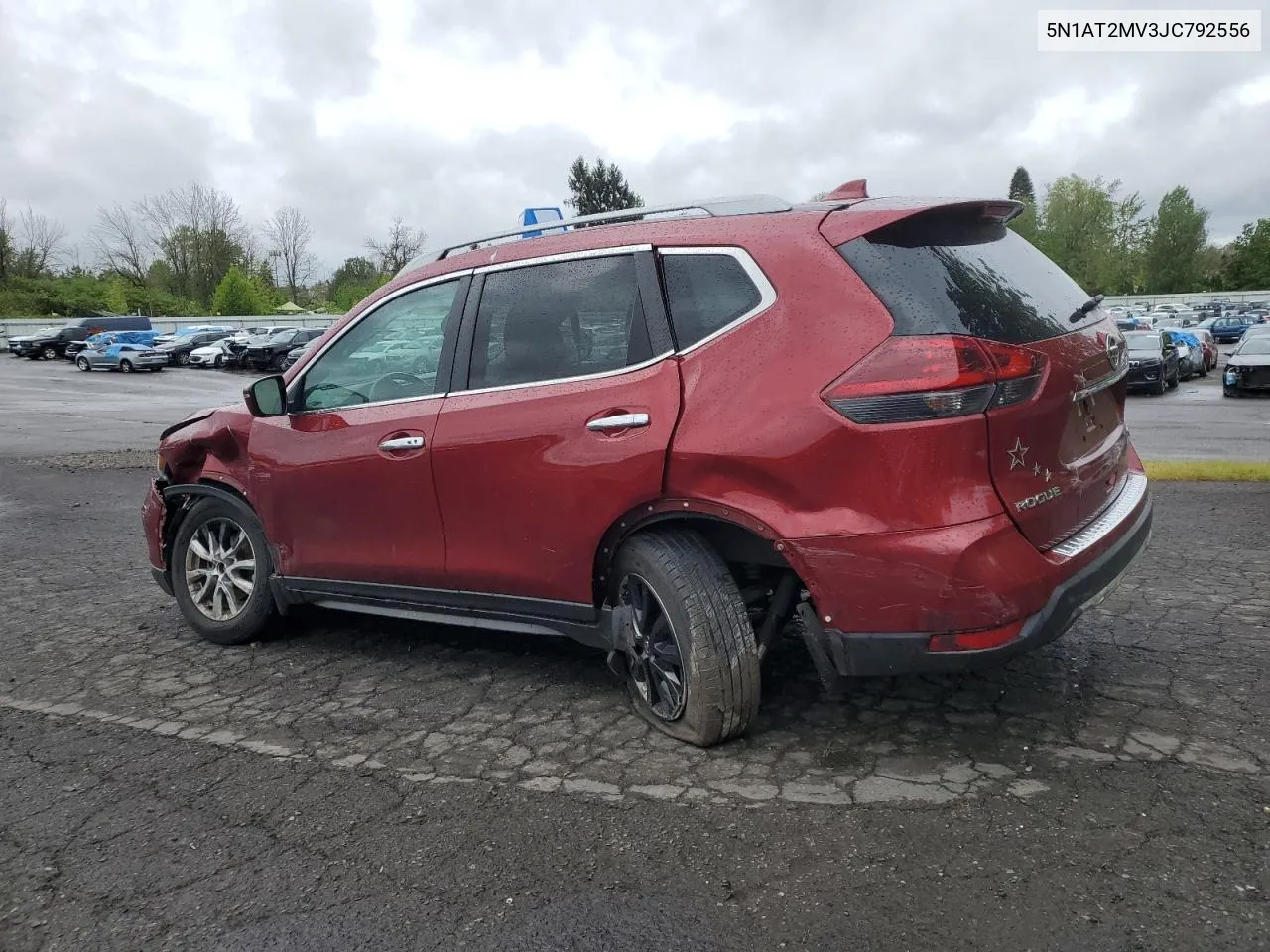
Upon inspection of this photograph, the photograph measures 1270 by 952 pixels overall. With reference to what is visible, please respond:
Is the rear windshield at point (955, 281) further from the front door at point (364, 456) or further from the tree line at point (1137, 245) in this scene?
the tree line at point (1137, 245)

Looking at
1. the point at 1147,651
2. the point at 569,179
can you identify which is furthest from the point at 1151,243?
the point at 1147,651

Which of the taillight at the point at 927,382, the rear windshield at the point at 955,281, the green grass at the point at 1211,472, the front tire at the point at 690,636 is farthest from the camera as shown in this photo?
the green grass at the point at 1211,472

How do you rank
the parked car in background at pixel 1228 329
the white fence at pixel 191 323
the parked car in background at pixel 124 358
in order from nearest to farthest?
the parked car in background at pixel 124 358, the parked car in background at pixel 1228 329, the white fence at pixel 191 323

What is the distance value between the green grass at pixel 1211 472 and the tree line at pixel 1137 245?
8521 cm

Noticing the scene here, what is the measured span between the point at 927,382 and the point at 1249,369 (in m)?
23.0

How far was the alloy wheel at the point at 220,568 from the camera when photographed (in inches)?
197

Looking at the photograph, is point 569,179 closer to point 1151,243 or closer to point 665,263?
point 1151,243

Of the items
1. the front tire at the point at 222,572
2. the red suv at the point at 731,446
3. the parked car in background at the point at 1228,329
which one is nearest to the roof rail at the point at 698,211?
the red suv at the point at 731,446

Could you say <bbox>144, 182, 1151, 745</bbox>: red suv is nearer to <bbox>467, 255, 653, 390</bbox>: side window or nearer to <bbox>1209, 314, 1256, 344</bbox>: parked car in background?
<bbox>467, 255, 653, 390</bbox>: side window

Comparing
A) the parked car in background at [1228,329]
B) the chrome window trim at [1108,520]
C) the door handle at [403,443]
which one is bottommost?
the parked car in background at [1228,329]

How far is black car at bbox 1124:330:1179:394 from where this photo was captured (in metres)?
23.6

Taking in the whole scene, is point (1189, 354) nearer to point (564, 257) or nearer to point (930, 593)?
point (564, 257)

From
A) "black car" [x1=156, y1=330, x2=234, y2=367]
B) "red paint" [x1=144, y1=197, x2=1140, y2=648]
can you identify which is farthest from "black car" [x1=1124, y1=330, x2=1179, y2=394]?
"black car" [x1=156, y1=330, x2=234, y2=367]

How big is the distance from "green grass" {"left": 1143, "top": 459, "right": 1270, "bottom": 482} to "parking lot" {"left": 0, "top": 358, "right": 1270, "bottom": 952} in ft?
14.3
